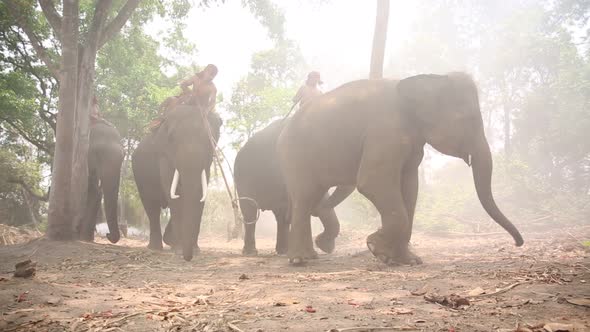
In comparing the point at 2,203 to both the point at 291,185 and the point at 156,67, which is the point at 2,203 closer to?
the point at 156,67

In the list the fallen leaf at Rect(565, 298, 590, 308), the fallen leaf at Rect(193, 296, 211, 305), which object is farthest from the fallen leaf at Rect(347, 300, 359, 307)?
the fallen leaf at Rect(565, 298, 590, 308)

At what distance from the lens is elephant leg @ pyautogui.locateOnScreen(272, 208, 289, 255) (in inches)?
291

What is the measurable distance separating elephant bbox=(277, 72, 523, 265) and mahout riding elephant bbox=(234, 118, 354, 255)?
1.51 meters

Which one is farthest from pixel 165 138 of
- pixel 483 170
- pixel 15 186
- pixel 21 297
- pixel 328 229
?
pixel 15 186

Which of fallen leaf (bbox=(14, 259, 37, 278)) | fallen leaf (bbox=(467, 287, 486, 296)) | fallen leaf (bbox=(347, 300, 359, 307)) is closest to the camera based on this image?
fallen leaf (bbox=(347, 300, 359, 307))

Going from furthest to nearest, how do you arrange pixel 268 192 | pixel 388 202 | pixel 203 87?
pixel 268 192, pixel 203 87, pixel 388 202

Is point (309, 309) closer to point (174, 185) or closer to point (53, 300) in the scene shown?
point (53, 300)

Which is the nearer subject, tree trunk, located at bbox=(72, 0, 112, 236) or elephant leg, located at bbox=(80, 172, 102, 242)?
tree trunk, located at bbox=(72, 0, 112, 236)

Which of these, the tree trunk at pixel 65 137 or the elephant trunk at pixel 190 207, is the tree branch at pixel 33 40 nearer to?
the tree trunk at pixel 65 137

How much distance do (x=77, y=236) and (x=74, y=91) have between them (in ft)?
7.87

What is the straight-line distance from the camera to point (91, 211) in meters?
8.15

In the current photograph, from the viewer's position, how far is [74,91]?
6.94 metres

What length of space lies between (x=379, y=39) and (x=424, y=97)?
4223 millimetres

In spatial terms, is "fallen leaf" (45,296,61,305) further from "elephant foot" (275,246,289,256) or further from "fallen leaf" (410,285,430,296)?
"elephant foot" (275,246,289,256)
